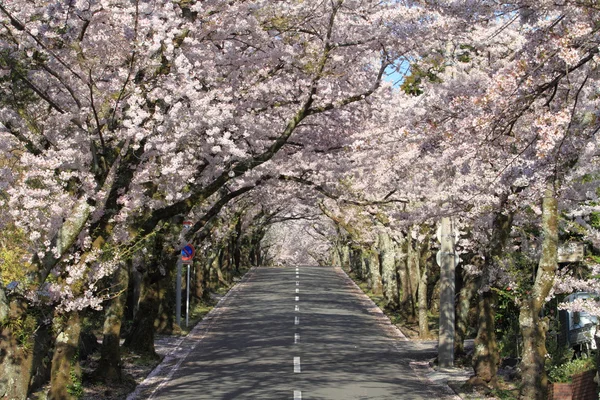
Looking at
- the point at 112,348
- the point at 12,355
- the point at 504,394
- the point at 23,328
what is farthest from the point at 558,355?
the point at 12,355

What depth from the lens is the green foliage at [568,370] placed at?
55.6 feet

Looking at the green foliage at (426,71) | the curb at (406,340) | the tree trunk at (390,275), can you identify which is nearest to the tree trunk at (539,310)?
the curb at (406,340)

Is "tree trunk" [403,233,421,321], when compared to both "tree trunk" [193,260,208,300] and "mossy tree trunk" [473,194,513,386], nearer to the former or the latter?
"tree trunk" [193,260,208,300]

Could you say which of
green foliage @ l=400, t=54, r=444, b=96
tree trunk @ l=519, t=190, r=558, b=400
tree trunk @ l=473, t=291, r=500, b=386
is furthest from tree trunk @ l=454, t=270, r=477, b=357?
tree trunk @ l=519, t=190, r=558, b=400

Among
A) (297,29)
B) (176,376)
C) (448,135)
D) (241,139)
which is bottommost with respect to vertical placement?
(176,376)

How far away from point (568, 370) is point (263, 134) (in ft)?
28.5

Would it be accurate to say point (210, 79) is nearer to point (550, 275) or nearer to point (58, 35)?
point (58, 35)

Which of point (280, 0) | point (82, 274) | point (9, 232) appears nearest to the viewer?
point (82, 274)

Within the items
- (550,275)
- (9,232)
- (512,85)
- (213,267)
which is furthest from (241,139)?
(213,267)

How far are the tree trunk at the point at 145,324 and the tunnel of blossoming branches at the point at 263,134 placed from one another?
6 cm

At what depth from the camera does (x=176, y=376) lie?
19.4 meters

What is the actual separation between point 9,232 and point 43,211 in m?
0.69

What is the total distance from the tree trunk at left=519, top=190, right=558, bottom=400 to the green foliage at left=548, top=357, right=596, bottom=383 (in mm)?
3951

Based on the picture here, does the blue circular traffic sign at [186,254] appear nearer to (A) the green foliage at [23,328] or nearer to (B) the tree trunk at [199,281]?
(B) the tree trunk at [199,281]
